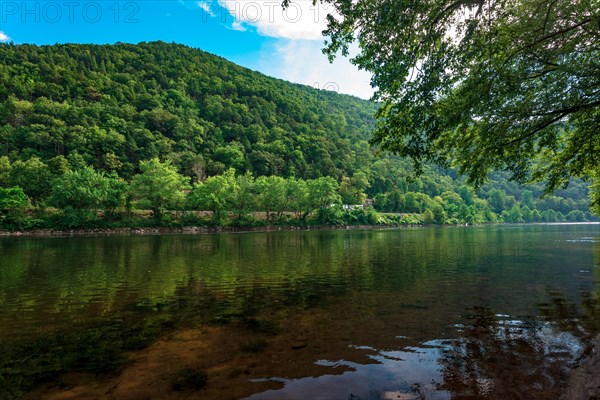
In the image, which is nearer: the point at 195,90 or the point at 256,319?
the point at 256,319

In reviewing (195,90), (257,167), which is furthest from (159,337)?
(195,90)

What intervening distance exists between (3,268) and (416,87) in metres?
28.2

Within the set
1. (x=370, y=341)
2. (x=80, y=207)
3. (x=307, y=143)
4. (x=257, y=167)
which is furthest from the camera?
(x=307, y=143)

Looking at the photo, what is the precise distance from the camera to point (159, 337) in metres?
9.41

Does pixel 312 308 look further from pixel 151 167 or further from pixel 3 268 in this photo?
pixel 151 167

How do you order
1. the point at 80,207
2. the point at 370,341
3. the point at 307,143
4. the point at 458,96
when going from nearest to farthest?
the point at 370,341 < the point at 458,96 < the point at 80,207 < the point at 307,143

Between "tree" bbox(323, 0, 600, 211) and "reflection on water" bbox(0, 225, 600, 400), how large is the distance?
21.5 ft

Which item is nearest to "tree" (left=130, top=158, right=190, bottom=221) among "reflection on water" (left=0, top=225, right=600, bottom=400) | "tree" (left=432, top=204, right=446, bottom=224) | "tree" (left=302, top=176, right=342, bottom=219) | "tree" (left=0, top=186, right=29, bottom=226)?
"tree" (left=0, top=186, right=29, bottom=226)

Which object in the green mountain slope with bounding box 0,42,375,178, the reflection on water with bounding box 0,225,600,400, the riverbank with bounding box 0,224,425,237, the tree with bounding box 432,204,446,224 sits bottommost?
the riverbank with bounding box 0,224,425,237

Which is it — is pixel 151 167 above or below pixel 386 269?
above

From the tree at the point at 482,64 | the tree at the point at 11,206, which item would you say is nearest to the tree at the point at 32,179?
the tree at the point at 11,206

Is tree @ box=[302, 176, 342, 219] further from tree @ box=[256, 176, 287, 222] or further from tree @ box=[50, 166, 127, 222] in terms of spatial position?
tree @ box=[50, 166, 127, 222]

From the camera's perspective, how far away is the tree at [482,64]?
413 inches

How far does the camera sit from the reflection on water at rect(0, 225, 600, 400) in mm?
6746
